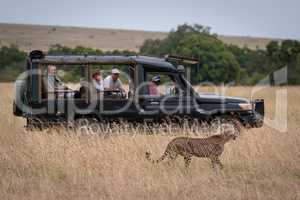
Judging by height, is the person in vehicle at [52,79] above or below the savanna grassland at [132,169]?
above

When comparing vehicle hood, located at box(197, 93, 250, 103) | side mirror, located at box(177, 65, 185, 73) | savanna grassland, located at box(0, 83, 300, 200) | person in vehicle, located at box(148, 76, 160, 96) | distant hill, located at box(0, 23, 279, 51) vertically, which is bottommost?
savanna grassland, located at box(0, 83, 300, 200)

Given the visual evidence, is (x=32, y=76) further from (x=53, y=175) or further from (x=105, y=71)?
(x=53, y=175)

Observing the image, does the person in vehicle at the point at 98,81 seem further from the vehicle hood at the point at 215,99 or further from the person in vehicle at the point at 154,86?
the vehicle hood at the point at 215,99

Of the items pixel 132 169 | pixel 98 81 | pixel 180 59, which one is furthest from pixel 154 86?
pixel 132 169

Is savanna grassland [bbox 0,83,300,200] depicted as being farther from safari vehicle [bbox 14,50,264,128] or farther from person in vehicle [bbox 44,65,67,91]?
person in vehicle [bbox 44,65,67,91]

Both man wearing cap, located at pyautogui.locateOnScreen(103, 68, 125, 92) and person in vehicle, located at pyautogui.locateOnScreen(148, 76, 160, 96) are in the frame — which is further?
man wearing cap, located at pyautogui.locateOnScreen(103, 68, 125, 92)

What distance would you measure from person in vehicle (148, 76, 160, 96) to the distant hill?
58.1 meters

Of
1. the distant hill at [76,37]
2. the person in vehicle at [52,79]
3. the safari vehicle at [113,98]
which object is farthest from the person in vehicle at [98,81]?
the distant hill at [76,37]

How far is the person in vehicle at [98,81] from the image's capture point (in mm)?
11828

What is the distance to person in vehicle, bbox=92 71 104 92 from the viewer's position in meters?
11.8

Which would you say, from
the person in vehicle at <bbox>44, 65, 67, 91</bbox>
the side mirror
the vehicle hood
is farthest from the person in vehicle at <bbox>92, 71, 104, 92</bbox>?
the vehicle hood

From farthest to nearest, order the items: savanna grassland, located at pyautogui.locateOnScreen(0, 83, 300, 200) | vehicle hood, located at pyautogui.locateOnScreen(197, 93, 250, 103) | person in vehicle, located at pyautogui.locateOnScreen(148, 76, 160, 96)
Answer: vehicle hood, located at pyautogui.locateOnScreen(197, 93, 250, 103) < person in vehicle, located at pyautogui.locateOnScreen(148, 76, 160, 96) < savanna grassland, located at pyautogui.locateOnScreen(0, 83, 300, 200)

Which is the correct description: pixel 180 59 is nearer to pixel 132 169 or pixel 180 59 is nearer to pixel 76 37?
pixel 132 169

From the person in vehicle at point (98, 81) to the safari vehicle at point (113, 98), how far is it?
0.31 ft
